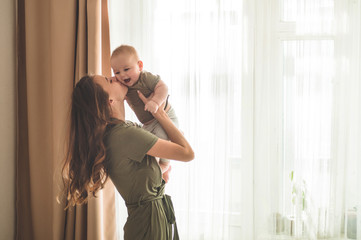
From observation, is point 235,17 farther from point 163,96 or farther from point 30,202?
point 30,202

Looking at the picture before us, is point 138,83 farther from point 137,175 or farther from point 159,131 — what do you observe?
point 137,175

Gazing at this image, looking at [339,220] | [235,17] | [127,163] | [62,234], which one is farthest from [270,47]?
[62,234]

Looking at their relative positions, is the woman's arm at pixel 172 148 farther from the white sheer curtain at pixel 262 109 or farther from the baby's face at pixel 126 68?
the white sheer curtain at pixel 262 109

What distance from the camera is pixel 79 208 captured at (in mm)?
2375

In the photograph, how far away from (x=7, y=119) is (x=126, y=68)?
4.25 ft

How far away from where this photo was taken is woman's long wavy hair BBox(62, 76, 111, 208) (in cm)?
137

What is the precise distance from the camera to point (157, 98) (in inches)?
62.4

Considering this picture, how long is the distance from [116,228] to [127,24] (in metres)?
1.42

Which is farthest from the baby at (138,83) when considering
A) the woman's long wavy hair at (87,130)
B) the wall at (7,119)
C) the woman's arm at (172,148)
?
the wall at (7,119)

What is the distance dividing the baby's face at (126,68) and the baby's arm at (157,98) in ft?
0.40

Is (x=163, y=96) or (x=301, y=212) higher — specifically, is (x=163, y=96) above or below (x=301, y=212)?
above

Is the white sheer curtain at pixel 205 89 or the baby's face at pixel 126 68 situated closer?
the baby's face at pixel 126 68

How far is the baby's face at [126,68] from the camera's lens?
1.66 m

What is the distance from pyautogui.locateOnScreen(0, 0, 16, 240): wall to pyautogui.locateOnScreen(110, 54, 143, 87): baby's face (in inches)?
47.3
